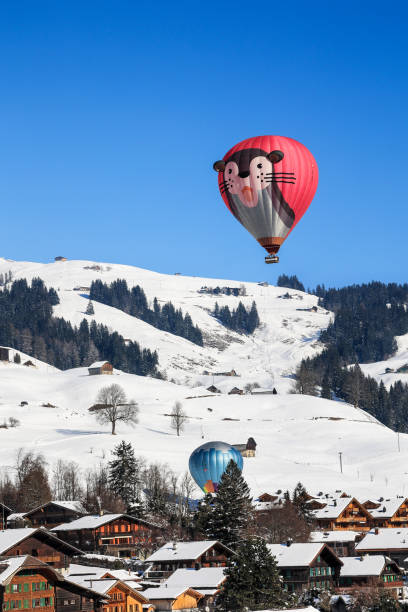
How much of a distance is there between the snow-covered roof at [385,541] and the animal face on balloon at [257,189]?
37.5 meters

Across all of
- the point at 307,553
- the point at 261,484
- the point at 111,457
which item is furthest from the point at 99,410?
the point at 307,553

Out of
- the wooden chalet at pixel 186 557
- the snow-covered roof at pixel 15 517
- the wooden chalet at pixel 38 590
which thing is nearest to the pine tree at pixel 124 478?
the snow-covered roof at pixel 15 517

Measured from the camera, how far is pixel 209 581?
6259cm

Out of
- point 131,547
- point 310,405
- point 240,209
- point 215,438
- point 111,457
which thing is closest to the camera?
point 240,209

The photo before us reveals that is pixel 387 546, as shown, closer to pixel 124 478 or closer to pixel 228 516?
pixel 228 516

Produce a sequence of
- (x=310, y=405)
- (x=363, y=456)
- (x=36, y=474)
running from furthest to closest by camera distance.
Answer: (x=310, y=405), (x=363, y=456), (x=36, y=474)

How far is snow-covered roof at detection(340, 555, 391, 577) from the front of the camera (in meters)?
68.0

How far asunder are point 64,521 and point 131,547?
23.8 ft

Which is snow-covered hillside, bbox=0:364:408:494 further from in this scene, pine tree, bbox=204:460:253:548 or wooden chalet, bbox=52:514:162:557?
pine tree, bbox=204:460:253:548

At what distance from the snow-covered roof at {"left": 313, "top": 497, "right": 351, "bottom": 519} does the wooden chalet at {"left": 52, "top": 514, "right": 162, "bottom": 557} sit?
20.1 m

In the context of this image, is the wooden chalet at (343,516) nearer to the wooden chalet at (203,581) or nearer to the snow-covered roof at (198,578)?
the snow-covered roof at (198,578)

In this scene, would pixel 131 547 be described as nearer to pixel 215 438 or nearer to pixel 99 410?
pixel 215 438

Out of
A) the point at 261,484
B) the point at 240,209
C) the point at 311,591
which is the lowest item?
the point at 311,591

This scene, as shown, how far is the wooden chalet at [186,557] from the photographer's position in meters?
67.7
